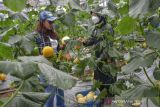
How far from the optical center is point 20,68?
937 mm

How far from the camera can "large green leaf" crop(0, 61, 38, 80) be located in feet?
3.05

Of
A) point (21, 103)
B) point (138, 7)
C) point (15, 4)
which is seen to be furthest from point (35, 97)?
point (138, 7)

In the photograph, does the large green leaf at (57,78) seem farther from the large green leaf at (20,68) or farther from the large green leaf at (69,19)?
the large green leaf at (69,19)

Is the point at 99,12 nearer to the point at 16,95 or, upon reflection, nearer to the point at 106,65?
the point at 106,65

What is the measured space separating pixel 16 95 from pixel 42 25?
7.34ft

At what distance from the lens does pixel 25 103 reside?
0.97m

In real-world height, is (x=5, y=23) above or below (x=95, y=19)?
above

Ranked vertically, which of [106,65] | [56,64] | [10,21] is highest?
[10,21]

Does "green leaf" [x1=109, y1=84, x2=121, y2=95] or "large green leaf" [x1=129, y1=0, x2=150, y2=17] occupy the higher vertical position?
"large green leaf" [x1=129, y1=0, x2=150, y2=17]

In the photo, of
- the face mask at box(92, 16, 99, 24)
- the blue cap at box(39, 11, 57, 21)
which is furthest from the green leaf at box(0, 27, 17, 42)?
the face mask at box(92, 16, 99, 24)

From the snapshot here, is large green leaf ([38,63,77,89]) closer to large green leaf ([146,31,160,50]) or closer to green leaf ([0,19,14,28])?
large green leaf ([146,31,160,50])

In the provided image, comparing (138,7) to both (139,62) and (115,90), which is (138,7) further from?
(115,90)

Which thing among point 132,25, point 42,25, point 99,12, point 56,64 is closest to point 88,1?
point 99,12

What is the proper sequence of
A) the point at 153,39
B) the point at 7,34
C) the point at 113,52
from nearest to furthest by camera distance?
the point at 153,39 < the point at 7,34 < the point at 113,52
